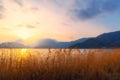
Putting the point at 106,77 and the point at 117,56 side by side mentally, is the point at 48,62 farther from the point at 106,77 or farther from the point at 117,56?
the point at 117,56

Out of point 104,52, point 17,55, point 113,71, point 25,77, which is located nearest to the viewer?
point 25,77

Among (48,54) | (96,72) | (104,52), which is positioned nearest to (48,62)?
(48,54)

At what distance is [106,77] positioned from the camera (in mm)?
8367

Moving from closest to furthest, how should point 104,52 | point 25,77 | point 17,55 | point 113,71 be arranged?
point 25,77 → point 113,71 → point 17,55 → point 104,52

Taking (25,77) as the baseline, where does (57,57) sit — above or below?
above

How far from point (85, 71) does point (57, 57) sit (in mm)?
1161

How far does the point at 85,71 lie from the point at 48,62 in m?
1.29

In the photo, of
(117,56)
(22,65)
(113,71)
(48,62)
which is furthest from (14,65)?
(117,56)

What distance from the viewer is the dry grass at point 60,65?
845 cm

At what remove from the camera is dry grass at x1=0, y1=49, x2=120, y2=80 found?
332 inches

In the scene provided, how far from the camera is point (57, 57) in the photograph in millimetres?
9375

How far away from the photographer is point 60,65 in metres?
8.93

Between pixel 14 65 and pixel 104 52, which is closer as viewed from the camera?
pixel 14 65

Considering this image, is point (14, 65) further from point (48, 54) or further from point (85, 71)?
point (85, 71)
